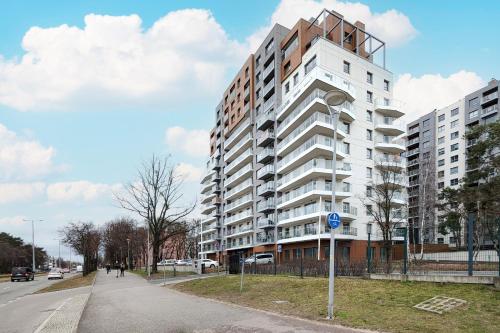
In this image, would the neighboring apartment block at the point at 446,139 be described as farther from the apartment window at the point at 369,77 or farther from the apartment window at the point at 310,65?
the apartment window at the point at 310,65

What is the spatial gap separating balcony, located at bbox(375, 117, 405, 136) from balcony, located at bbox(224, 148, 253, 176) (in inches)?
836

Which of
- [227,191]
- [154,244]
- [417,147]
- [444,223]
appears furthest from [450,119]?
[154,244]

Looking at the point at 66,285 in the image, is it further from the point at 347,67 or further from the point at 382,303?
the point at 347,67

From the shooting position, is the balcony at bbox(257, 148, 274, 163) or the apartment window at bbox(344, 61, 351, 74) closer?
the apartment window at bbox(344, 61, 351, 74)

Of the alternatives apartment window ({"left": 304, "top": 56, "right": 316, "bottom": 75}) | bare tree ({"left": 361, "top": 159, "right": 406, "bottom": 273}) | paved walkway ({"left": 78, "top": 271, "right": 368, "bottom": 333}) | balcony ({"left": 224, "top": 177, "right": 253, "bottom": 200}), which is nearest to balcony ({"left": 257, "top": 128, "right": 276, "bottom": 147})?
balcony ({"left": 224, "top": 177, "right": 253, "bottom": 200})

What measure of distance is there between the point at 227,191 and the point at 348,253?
38.4m

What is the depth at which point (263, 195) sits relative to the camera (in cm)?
6097

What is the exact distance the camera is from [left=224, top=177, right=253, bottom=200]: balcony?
67637 millimetres

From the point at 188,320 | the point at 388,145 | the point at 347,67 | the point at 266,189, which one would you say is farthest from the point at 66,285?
the point at 388,145

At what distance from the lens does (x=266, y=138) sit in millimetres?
58750

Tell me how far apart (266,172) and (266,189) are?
2.41 metres

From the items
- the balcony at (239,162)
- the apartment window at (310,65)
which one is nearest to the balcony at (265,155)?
the balcony at (239,162)

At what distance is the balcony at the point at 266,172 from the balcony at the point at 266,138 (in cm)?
353

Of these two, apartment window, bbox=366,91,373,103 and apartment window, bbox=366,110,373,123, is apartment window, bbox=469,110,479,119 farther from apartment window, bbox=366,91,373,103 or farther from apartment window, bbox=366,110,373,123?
apartment window, bbox=366,110,373,123
